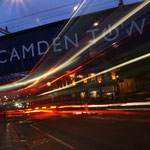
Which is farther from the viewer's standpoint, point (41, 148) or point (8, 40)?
point (8, 40)

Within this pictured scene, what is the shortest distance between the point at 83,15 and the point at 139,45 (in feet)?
20.3

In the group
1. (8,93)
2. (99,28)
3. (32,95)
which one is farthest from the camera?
(32,95)

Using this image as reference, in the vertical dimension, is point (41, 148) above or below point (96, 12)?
below

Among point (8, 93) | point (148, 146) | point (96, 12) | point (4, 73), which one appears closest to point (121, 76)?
point (96, 12)

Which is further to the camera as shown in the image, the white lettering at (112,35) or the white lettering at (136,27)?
the white lettering at (112,35)

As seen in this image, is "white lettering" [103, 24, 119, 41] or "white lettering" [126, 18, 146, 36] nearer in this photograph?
"white lettering" [126, 18, 146, 36]

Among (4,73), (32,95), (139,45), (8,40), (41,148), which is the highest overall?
(8,40)

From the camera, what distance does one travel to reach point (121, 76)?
82.9ft

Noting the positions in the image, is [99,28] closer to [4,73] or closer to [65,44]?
[65,44]

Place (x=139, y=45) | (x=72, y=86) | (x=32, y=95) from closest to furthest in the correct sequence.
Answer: (x=139, y=45) < (x=72, y=86) < (x=32, y=95)

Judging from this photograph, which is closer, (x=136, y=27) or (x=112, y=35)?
(x=136, y=27)

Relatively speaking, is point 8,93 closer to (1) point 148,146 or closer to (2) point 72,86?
(2) point 72,86

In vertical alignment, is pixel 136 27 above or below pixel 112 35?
above

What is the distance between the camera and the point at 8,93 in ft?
95.3
